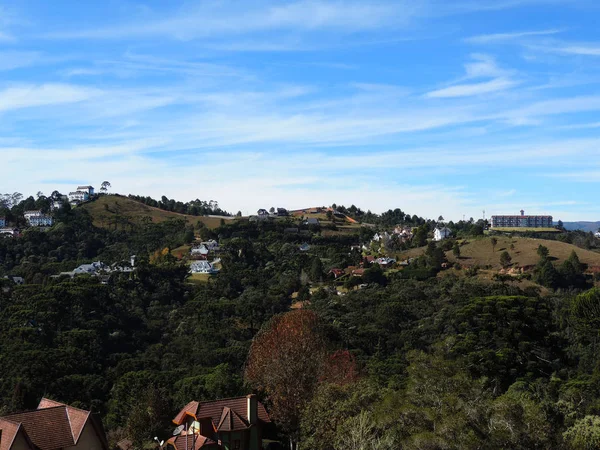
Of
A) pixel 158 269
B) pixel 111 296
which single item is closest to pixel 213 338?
pixel 111 296

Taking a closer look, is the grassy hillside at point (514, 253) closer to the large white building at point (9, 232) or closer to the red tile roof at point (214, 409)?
the red tile roof at point (214, 409)

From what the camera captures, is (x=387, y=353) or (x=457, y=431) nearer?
(x=457, y=431)

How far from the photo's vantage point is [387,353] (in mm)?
55000

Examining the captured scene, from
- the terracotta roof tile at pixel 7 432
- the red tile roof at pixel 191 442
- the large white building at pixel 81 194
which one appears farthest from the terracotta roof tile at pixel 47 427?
the large white building at pixel 81 194

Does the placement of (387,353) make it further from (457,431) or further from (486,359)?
(457,431)

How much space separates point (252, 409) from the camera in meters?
30.3

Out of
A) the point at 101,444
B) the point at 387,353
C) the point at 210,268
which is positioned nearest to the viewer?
the point at 101,444

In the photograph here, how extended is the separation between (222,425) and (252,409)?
1617mm

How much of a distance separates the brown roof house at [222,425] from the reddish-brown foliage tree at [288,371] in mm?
1140

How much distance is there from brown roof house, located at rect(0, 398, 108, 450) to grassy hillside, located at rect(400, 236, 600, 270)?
70771 mm

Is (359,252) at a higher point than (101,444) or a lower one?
higher

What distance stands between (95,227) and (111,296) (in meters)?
46.5

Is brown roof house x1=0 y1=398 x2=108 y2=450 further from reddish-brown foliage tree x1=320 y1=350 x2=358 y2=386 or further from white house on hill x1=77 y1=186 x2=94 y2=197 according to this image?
white house on hill x1=77 y1=186 x2=94 y2=197

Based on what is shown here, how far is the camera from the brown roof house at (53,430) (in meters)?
22.8
